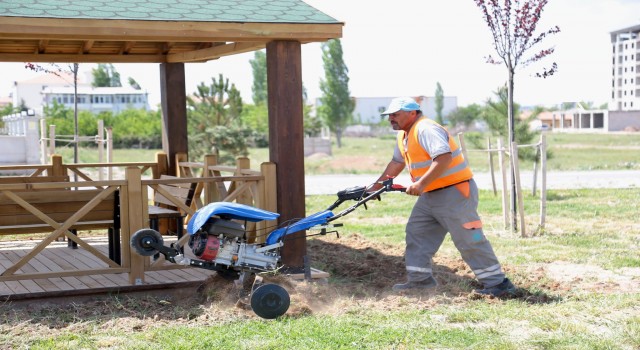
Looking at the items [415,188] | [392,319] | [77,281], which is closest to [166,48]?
[77,281]

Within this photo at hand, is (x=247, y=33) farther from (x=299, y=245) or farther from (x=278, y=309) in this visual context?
(x=278, y=309)

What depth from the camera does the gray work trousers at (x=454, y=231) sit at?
7.33m

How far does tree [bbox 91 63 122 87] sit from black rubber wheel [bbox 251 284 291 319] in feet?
283

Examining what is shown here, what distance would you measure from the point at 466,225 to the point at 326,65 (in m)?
58.9

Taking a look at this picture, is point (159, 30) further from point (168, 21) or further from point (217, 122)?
point (217, 122)

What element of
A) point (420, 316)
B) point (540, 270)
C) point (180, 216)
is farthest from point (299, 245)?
point (540, 270)

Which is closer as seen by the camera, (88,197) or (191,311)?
(191,311)

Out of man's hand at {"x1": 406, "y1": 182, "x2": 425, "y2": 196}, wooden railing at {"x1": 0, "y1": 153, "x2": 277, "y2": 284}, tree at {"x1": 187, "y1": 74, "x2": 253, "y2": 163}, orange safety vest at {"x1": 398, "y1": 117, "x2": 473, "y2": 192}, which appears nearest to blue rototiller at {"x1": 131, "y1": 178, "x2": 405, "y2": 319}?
man's hand at {"x1": 406, "y1": 182, "x2": 425, "y2": 196}

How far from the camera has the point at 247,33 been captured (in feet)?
25.2

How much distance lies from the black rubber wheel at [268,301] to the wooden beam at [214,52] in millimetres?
2755

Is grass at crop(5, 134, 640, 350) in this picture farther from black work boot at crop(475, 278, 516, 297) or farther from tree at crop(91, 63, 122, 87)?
tree at crop(91, 63, 122, 87)

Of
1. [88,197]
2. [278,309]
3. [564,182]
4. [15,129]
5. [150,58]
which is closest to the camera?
[278,309]

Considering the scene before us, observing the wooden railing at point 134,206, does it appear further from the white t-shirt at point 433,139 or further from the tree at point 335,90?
the tree at point 335,90

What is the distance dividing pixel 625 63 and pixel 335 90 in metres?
45.4
